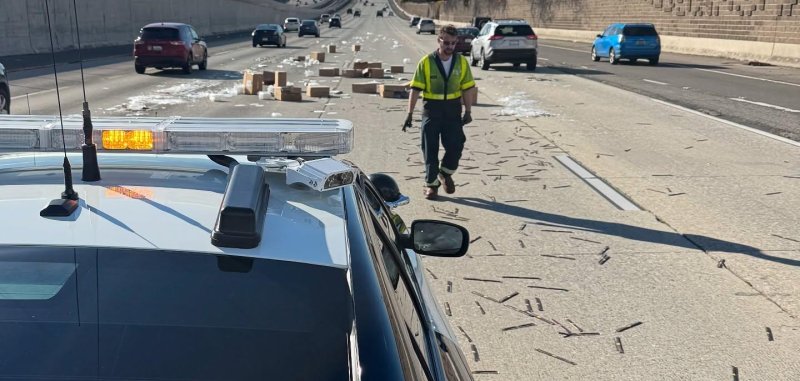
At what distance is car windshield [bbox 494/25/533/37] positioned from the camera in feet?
A: 96.6

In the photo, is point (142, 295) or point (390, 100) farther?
point (390, 100)

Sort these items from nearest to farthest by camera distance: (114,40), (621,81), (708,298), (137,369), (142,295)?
(137,369)
(142,295)
(708,298)
(621,81)
(114,40)

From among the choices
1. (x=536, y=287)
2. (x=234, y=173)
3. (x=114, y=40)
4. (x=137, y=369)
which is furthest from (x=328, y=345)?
(x=114, y=40)

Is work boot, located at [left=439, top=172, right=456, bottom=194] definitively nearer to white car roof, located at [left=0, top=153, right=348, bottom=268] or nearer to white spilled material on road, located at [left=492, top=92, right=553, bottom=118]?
white car roof, located at [left=0, top=153, right=348, bottom=268]

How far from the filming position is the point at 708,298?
19.6 ft

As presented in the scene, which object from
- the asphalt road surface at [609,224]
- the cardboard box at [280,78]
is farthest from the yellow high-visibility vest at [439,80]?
the cardboard box at [280,78]

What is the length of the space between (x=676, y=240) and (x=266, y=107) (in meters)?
12.7

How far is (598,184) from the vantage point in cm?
1016

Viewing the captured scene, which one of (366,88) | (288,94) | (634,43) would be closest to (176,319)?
(288,94)

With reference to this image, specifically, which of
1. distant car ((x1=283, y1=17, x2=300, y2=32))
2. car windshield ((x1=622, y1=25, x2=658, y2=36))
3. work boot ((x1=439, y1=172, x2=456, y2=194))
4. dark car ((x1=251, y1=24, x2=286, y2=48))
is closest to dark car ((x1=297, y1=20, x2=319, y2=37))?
distant car ((x1=283, y1=17, x2=300, y2=32))

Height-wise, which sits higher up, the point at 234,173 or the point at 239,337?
the point at 234,173

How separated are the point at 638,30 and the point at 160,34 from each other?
1882 centimetres

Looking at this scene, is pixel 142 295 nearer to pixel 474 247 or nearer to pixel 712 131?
pixel 474 247

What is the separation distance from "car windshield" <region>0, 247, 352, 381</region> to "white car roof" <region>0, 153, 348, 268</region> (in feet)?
0.12
